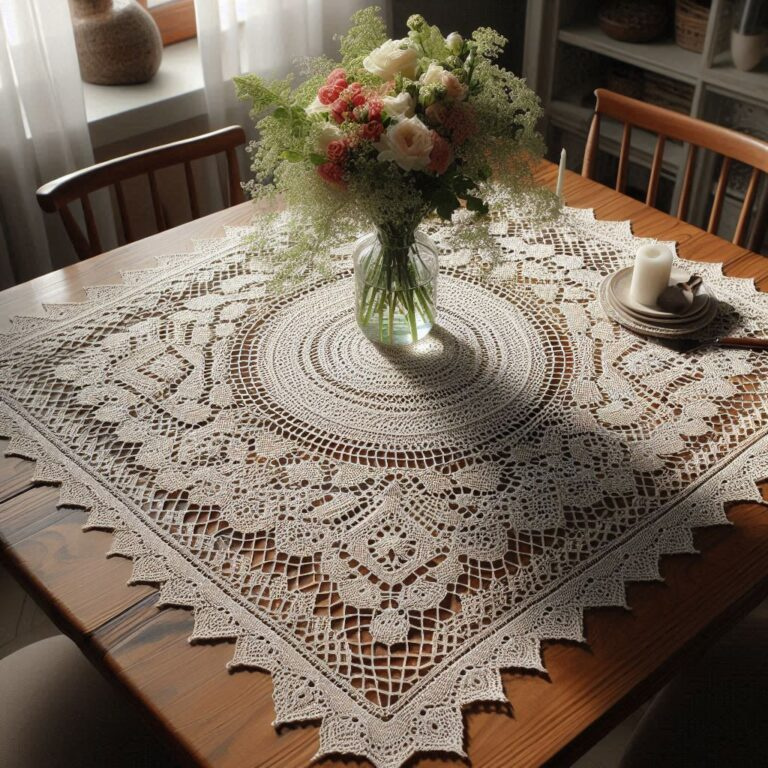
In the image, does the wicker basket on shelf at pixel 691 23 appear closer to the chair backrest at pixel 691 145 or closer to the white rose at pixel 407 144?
the chair backrest at pixel 691 145

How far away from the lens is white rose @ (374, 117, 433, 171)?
3.70 ft

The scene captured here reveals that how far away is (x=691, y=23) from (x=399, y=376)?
1.90 m

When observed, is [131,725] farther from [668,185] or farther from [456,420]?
[668,185]

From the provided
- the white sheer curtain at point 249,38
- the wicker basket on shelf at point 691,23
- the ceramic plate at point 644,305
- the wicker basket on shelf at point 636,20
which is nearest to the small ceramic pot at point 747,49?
the wicker basket on shelf at point 691,23

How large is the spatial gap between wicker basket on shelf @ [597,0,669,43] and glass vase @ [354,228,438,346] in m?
1.78

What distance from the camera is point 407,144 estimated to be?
1139mm

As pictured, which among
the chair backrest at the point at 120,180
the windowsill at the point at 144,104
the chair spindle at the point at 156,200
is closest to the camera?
the chair backrest at the point at 120,180

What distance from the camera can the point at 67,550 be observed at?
3.68 ft

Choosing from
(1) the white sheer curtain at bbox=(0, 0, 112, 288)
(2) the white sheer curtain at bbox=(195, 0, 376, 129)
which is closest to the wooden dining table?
(1) the white sheer curtain at bbox=(0, 0, 112, 288)

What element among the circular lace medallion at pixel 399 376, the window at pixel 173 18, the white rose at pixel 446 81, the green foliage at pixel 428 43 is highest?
the green foliage at pixel 428 43

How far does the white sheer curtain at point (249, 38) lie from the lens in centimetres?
240

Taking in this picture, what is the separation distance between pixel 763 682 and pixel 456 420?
56 centimetres

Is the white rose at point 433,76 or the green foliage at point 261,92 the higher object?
the white rose at point 433,76

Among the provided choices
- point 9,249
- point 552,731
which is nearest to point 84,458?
point 552,731
